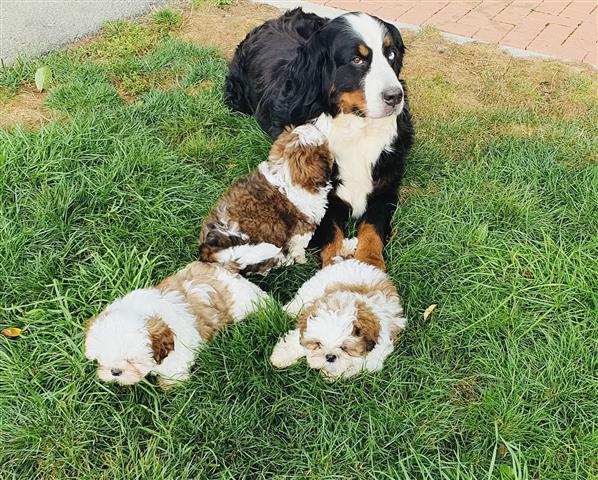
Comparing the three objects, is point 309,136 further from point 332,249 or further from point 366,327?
point 366,327

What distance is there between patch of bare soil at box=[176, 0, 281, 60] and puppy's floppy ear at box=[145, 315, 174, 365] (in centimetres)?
372

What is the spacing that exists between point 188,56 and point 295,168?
2734 millimetres

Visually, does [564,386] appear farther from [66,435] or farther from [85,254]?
[85,254]

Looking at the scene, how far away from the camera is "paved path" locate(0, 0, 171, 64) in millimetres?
5543

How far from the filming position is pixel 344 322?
246cm

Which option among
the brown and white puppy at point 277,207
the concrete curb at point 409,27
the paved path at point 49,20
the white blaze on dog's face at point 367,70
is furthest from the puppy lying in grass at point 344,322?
the paved path at point 49,20

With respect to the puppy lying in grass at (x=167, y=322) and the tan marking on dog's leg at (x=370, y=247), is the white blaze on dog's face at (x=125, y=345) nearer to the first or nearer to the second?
the puppy lying in grass at (x=167, y=322)

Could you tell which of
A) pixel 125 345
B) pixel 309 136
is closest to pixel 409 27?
pixel 309 136

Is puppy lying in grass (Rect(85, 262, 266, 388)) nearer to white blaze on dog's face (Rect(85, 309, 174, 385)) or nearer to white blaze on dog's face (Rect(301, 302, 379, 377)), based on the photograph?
white blaze on dog's face (Rect(85, 309, 174, 385))

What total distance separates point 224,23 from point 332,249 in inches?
147

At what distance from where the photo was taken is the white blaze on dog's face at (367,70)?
3.15 m

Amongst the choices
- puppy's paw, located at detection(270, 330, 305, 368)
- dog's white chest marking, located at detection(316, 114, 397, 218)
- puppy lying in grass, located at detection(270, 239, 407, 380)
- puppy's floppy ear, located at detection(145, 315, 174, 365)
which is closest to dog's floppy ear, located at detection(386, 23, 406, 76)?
dog's white chest marking, located at detection(316, 114, 397, 218)

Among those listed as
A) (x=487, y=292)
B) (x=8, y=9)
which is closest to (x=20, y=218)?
(x=487, y=292)

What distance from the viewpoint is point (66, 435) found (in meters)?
2.51
